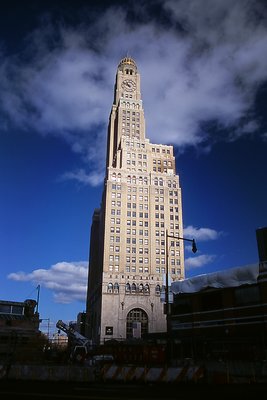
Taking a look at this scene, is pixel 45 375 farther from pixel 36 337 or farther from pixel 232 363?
pixel 36 337

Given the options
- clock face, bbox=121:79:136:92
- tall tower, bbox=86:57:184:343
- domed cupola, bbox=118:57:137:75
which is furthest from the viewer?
domed cupola, bbox=118:57:137:75

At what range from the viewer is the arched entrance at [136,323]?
94.9m

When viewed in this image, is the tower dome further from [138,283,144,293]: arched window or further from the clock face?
[138,283,144,293]: arched window

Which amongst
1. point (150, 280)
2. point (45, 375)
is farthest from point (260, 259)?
point (150, 280)

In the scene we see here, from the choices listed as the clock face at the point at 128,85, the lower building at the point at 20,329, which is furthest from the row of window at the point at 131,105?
the lower building at the point at 20,329

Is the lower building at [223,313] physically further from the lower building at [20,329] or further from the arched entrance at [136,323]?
the arched entrance at [136,323]

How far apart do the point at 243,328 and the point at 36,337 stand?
120 ft

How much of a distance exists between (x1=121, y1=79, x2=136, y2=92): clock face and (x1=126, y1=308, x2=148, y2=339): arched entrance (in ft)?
271

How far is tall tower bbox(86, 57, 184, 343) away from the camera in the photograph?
97625 millimetres

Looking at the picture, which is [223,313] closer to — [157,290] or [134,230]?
[157,290]

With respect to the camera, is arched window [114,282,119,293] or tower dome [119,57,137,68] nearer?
arched window [114,282,119,293]

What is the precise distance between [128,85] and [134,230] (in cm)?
6197

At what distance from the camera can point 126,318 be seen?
96625mm

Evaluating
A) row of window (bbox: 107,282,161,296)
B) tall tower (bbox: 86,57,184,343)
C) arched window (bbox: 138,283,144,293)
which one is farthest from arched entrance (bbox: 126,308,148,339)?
row of window (bbox: 107,282,161,296)
